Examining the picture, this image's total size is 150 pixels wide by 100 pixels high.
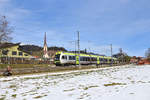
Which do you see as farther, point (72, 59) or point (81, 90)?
point (72, 59)

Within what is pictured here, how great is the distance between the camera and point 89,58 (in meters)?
43.4

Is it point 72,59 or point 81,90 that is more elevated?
point 72,59

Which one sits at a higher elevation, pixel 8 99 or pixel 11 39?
pixel 11 39

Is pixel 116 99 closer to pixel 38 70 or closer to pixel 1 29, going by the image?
pixel 38 70

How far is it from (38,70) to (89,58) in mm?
22581

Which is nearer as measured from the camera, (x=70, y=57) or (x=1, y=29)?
(x=1, y=29)

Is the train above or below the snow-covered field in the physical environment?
above

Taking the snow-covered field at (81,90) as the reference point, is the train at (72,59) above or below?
above

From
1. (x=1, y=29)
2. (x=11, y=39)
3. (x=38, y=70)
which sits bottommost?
(x=38, y=70)

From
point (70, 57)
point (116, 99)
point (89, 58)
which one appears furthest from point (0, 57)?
point (116, 99)

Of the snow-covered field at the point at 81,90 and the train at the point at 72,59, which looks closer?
the snow-covered field at the point at 81,90

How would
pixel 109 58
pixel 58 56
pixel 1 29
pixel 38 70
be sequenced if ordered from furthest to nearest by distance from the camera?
1. pixel 109 58
2. pixel 58 56
3. pixel 1 29
4. pixel 38 70

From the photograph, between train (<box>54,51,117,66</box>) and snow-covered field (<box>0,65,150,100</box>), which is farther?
train (<box>54,51,117,66</box>)

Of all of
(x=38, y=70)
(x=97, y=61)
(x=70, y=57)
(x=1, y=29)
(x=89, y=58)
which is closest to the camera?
(x=38, y=70)
